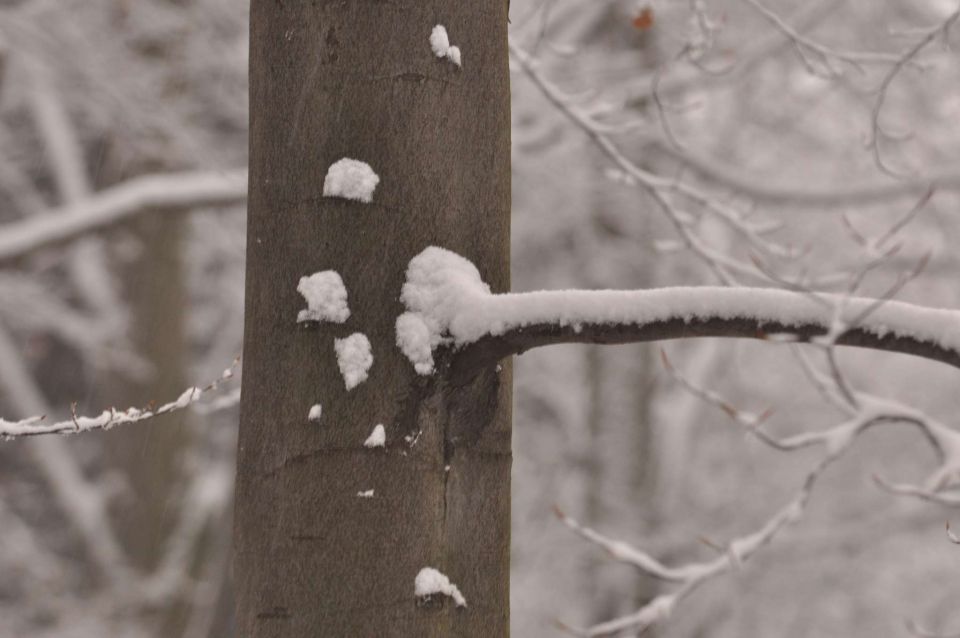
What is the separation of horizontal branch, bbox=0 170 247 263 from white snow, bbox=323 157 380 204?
366cm

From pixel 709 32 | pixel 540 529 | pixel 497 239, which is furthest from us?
pixel 540 529

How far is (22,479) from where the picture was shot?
11922mm

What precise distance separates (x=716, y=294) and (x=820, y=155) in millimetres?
8057

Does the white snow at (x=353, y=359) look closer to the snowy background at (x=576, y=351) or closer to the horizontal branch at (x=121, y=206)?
the horizontal branch at (x=121, y=206)

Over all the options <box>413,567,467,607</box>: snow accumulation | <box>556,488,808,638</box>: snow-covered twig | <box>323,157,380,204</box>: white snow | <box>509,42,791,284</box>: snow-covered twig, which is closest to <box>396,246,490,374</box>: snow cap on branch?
<box>323,157,380,204</box>: white snow

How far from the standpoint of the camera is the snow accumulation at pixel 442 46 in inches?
54.7

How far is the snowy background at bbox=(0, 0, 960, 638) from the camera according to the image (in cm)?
723

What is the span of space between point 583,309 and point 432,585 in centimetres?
39

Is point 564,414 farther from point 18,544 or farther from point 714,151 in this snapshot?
point 18,544

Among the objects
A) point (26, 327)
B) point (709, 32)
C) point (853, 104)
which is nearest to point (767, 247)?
point (709, 32)

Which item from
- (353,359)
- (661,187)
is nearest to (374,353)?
(353,359)

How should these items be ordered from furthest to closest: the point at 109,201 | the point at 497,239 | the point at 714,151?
the point at 714,151
the point at 109,201
the point at 497,239

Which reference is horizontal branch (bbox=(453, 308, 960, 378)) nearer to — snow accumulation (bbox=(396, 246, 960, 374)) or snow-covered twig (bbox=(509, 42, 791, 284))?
snow accumulation (bbox=(396, 246, 960, 374))

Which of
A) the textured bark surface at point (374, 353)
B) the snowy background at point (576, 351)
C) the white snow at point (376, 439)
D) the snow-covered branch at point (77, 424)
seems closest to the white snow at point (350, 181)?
the textured bark surface at point (374, 353)
